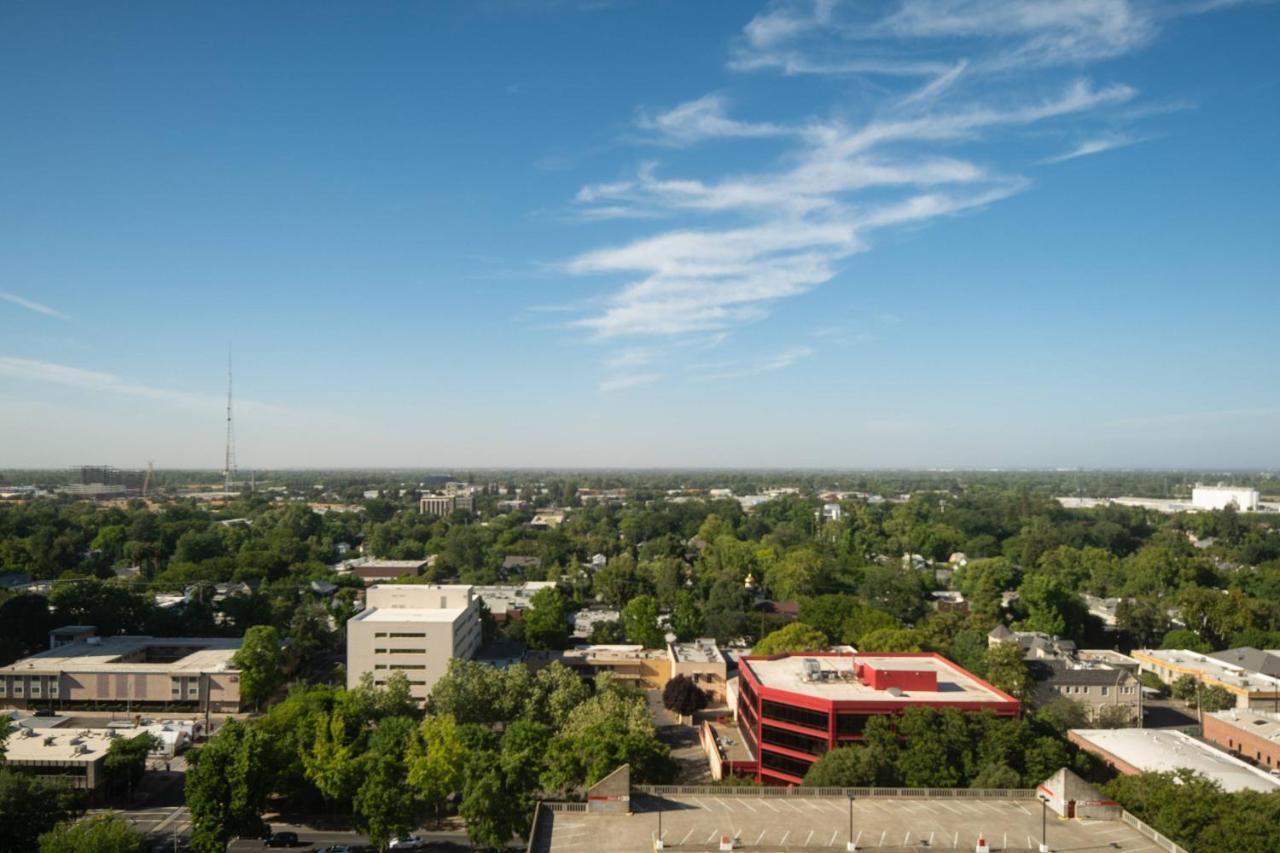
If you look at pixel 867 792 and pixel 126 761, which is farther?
pixel 126 761

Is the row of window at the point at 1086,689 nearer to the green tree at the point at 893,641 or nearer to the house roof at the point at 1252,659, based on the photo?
the green tree at the point at 893,641

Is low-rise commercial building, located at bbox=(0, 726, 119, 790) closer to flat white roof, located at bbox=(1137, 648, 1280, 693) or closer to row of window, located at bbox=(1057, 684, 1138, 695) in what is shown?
row of window, located at bbox=(1057, 684, 1138, 695)

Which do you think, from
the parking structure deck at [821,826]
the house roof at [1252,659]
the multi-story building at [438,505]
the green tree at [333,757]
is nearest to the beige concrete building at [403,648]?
the green tree at [333,757]

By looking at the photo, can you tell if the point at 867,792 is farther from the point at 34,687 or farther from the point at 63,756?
the point at 34,687

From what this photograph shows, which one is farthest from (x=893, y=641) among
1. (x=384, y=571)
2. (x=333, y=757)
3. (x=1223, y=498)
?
(x=1223, y=498)

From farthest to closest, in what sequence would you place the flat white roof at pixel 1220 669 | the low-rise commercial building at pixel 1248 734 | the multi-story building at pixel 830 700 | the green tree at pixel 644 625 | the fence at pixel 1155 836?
the green tree at pixel 644 625 → the flat white roof at pixel 1220 669 → the low-rise commercial building at pixel 1248 734 → the multi-story building at pixel 830 700 → the fence at pixel 1155 836

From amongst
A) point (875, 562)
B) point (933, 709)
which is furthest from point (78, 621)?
point (875, 562)

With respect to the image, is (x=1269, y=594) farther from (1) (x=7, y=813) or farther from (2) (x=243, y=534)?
(2) (x=243, y=534)
